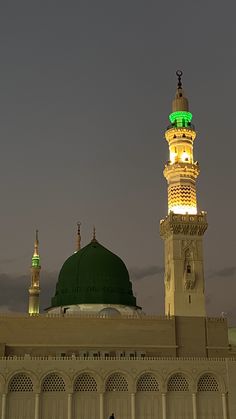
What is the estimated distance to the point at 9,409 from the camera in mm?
32656

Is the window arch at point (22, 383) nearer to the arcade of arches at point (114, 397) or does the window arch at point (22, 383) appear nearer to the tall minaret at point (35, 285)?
the arcade of arches at point (114, 397)

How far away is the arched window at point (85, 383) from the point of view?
33.6 m

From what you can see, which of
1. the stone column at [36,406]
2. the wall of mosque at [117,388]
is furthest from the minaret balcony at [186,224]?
the stone column at [36,406]

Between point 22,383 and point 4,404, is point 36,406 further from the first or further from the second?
point 4,404

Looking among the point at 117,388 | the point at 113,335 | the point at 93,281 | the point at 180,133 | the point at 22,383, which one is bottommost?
the point at 117,388

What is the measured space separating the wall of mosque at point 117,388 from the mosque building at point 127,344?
0.05m

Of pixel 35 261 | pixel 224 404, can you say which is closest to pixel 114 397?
pixel 224 404

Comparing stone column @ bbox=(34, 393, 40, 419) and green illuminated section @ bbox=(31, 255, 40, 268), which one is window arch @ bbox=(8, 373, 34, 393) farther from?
green illuminated section @ bbox=(31, 255, 40, 268)

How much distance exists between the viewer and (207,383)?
34969 millimetres

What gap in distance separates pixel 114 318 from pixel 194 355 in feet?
17.4

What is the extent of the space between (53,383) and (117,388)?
3531 millimetres

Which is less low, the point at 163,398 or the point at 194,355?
the point at 194,355

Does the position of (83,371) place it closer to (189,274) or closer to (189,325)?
(189,325)

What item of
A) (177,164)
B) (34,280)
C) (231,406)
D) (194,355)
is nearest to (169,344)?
(194,355)
